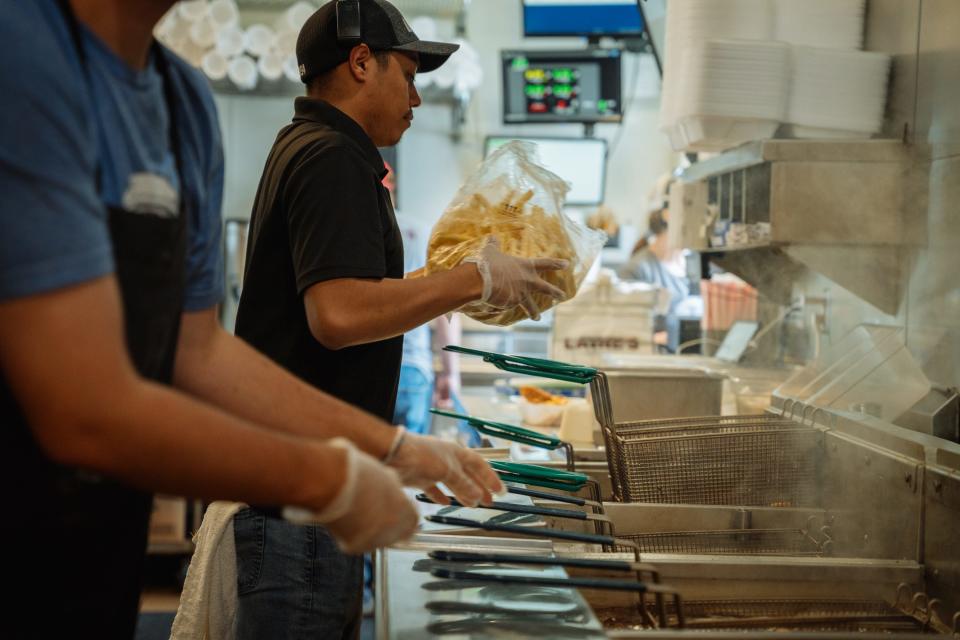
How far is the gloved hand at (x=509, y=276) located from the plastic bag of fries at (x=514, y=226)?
4 centimetres

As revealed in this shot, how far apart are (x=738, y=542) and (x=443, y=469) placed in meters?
0.89

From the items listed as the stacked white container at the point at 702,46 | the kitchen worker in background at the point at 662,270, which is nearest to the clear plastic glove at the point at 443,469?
the stacked white container at the point at 702,46

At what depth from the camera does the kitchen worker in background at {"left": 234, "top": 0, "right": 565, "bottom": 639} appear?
152cm

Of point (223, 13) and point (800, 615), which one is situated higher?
point (223, 13)

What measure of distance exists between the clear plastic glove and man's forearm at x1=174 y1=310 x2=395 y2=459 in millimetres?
69

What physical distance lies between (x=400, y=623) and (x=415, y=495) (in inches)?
22.5

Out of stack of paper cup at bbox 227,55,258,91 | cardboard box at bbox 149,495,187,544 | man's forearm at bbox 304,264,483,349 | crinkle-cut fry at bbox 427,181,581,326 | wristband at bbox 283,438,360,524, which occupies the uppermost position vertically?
stack of paper cup at bbox 227,55,258,91

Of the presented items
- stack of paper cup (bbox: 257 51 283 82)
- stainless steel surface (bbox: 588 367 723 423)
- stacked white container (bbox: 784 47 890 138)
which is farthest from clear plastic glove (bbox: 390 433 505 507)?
stack of paper cup (bbox: 257 51 283 82)

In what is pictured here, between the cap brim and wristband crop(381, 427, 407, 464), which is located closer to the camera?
wristband crop(381, 427, 407, 464)

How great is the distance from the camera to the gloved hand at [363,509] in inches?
34.1

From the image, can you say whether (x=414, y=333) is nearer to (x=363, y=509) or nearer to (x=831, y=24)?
(x=831, y=24)

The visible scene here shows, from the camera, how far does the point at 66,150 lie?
79 cm

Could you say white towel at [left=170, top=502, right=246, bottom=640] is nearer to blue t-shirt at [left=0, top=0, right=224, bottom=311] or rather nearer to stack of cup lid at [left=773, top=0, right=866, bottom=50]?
blue t-shirt at [left=0, top=0, right=224, bottom=311]

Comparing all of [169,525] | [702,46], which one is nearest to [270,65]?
[169,525]
